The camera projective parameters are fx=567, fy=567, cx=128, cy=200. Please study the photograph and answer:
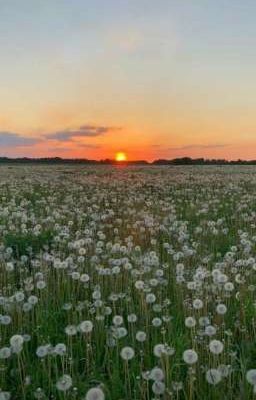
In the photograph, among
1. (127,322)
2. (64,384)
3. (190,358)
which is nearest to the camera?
(64,384)

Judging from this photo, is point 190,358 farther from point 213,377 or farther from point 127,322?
point 127,322

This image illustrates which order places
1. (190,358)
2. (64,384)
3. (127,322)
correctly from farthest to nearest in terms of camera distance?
(127,322), (190,358), (64,384)

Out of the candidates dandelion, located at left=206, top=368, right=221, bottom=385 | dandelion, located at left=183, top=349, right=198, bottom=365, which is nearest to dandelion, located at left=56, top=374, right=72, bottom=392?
dandelion, located at left=183, top=349, right=198, bottom=365

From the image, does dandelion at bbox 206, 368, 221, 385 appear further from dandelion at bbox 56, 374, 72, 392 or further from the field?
dandelion at bbox 56, 374, 72, 392

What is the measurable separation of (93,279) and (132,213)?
6174mm

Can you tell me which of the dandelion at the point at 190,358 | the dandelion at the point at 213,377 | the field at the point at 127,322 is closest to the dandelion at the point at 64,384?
the field at the point at 127,322

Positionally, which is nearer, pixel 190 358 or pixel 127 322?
Result: pixel 190 358

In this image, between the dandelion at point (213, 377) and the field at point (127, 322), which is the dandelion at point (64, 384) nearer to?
the field at point (127, 322)

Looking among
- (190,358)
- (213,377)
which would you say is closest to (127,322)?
(190,358)

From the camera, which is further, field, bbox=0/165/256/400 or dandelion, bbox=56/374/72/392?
field, bbox=0/165/256/400

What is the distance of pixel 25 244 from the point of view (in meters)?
9.74

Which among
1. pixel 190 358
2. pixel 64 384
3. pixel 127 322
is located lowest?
pixel 127 322

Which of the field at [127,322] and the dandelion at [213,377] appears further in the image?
the field at [127,322]

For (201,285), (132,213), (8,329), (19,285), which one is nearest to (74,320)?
(8,329)
